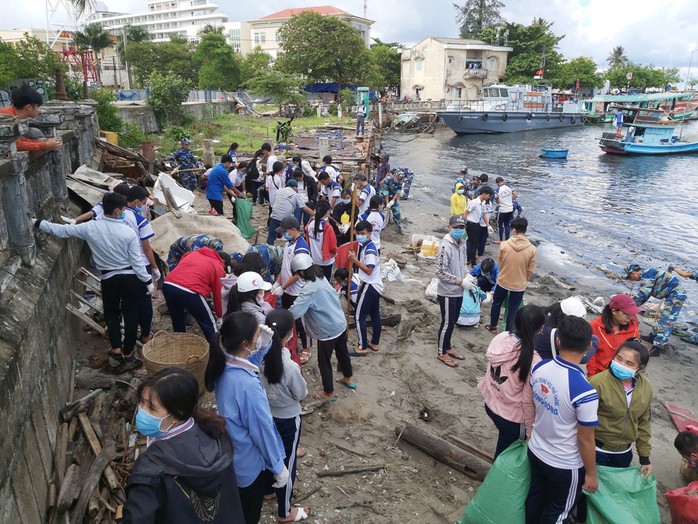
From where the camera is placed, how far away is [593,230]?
1598 centimetres

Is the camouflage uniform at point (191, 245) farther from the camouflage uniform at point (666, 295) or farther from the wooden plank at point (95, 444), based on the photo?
the camouflage uniform at point (666, 295)

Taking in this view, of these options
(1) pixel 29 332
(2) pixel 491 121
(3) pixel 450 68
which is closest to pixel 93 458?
(1) pixel 29 332

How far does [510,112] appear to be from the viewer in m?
42.7

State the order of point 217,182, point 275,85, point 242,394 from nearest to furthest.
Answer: point 242,394
point 217,182
point 275,85

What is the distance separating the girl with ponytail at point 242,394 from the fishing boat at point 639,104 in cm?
4449

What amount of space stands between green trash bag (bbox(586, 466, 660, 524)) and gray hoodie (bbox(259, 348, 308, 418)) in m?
1.99

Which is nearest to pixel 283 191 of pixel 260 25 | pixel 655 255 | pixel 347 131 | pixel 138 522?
pixel 138 522

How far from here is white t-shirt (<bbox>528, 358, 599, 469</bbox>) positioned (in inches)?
109

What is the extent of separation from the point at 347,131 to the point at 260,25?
57.2 metres

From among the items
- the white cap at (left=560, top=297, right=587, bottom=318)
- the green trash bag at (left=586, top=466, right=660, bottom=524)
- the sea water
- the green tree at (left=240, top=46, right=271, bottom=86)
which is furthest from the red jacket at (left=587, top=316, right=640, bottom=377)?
the green tree at (left=240, top=46, right=271, bottom=86)

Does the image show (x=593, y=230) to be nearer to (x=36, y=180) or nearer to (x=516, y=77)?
(x=36, y=180)

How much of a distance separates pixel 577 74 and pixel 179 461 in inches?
2852

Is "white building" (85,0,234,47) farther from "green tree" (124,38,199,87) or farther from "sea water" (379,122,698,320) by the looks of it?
"sea water" (379,122,698,320)

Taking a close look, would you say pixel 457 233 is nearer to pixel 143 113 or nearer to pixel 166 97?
pixel 143 113
